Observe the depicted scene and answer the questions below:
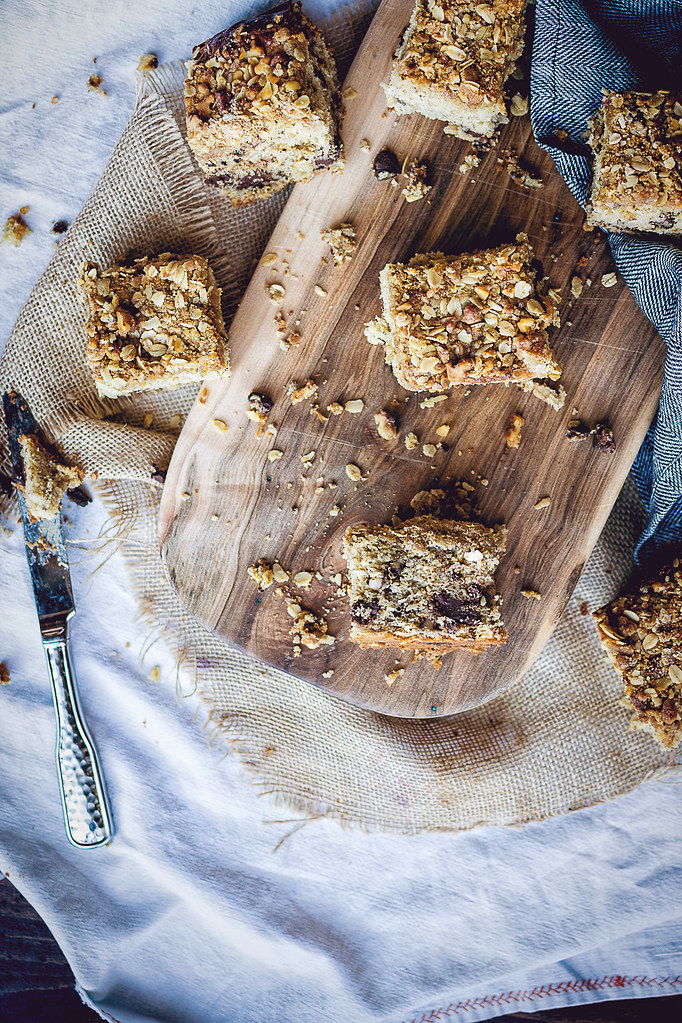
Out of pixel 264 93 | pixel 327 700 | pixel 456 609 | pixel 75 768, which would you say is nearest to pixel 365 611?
pixel 456 609

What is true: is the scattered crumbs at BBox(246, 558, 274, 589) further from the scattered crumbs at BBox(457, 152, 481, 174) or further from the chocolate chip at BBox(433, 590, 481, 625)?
the scattered crumbs at BBox(457, 152, 481, 174)

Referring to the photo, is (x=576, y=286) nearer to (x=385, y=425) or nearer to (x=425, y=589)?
(x=385, y=425)

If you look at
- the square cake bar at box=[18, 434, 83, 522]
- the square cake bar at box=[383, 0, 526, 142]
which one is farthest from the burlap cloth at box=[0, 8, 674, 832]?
the square cake bar at box=[383, 0, 526, 142]

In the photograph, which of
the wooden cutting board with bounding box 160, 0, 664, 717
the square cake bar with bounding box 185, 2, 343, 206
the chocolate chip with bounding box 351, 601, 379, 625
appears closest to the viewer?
the square cake bar with bounding box 185, 2, 343, 206

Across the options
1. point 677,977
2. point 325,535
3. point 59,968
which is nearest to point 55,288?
point 325,535

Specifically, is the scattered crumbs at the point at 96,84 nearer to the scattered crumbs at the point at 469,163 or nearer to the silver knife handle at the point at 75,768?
the scattered crumbs at the point at 469,163
